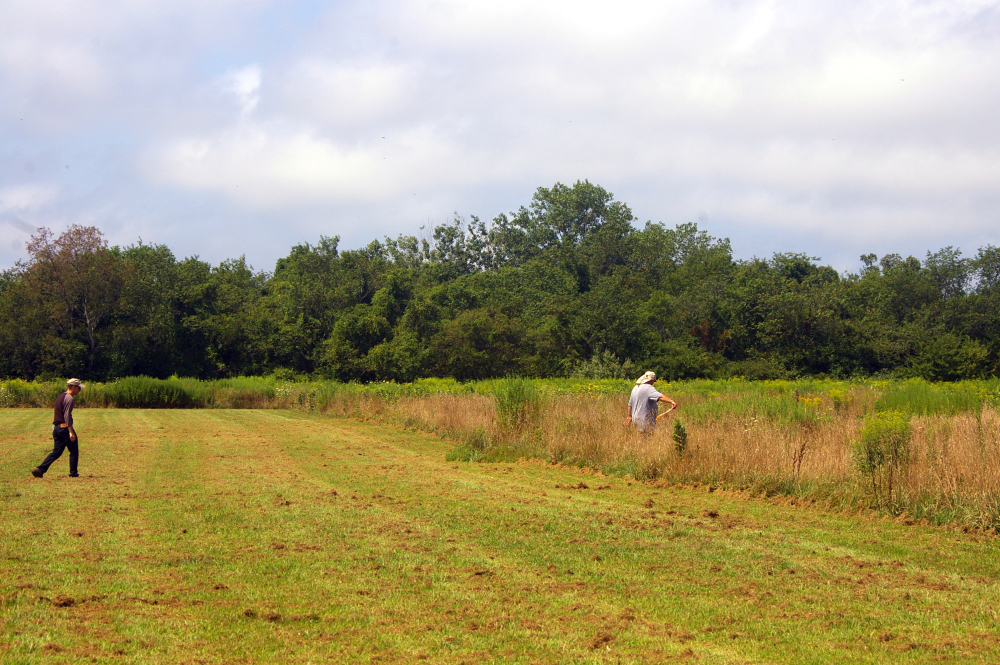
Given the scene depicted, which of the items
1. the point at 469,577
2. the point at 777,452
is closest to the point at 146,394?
the point at 777,452

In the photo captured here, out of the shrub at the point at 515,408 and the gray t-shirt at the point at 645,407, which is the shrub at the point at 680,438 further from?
the shrub at the point at 515,408

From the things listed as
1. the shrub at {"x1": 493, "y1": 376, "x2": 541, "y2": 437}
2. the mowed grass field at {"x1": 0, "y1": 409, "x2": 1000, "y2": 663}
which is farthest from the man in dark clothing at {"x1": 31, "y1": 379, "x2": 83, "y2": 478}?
the shrub at {"x1": 493, "y1": 376, "x2": 541, "y2": 437}

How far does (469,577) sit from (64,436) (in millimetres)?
10106

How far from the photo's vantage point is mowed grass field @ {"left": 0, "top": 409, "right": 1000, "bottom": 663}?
5.27m

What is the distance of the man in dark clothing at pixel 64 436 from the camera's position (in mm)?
13578

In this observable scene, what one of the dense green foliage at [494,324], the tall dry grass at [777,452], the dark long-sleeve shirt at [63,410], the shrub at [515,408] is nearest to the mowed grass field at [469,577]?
the tall dry grass at [777,452]

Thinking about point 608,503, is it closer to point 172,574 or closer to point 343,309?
point 172,574

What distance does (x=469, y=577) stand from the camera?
23.0 feet

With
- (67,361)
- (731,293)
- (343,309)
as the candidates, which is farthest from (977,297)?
(67,361)

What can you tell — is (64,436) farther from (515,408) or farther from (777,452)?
(777,452)

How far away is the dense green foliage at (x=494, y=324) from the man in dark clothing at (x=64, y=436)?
134 feet

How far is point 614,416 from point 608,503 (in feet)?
16.0

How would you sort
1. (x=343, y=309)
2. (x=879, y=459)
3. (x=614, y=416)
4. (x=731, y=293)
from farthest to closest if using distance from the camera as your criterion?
(x=343, y=309) < (x=731, y=293) < (x=614, y=416) < (x=879, y=459)

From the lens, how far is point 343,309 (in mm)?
73875
